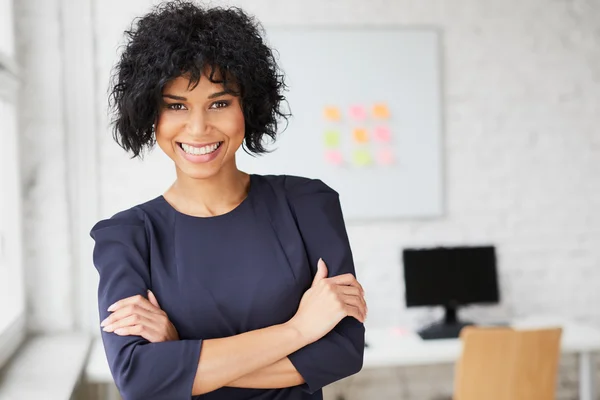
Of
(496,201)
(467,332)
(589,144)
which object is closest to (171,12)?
(467,332)

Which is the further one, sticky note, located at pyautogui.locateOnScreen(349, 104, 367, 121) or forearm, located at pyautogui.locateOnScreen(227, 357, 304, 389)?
sticky note, located at pyautogui.locateOnScreen(349, 104, 367, 121)

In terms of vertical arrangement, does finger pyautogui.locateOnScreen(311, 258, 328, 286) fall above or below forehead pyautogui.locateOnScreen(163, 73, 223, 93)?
below

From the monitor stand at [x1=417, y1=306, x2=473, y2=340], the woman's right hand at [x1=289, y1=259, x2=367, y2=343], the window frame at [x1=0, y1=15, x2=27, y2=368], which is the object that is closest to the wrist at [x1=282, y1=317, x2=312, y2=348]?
the woman's right hand at [x1=289, y1=259, x2=367, y2=343]

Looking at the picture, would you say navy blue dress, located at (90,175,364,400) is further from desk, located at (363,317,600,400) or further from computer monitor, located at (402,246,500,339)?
computer monitor, located at (402,246,500,339)

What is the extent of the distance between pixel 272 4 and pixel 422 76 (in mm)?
904

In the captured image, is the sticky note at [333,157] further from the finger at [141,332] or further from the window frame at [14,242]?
the finger at [141,332]

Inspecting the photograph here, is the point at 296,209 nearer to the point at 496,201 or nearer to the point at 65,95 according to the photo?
the point at 65,95

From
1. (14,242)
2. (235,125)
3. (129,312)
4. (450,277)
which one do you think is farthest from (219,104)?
(450,277)

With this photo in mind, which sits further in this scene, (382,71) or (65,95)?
(382,71)

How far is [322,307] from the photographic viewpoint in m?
1.25

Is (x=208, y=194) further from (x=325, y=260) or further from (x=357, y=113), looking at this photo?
(x=357, y=113)

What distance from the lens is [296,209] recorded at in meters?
1.34

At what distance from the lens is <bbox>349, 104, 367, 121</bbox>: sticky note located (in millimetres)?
3771

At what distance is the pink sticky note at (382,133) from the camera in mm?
3801
